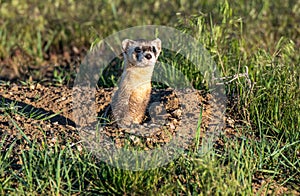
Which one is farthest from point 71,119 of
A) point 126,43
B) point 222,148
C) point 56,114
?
point 222,148

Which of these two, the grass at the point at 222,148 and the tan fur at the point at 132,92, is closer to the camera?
the grass at the point at 222,148

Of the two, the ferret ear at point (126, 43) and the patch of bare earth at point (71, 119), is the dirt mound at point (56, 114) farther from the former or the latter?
the ferret ear at point (126, 43)

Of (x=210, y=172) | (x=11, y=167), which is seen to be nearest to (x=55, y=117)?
(x=11, y=167)

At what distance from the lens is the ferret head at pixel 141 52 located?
12.9 ft

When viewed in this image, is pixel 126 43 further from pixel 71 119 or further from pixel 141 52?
pixel 71 119

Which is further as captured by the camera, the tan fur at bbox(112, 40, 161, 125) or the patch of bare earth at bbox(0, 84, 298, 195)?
the tan fur at bbox(112, 40, 161, 125)

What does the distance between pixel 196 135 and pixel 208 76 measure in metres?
0.93

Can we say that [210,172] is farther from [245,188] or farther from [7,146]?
[7,146]

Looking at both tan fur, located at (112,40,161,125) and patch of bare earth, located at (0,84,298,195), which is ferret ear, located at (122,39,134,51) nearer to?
tan fur, located at (112,40,161,125)

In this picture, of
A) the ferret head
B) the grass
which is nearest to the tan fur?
the ferret head

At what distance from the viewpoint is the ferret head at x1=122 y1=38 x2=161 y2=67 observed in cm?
393

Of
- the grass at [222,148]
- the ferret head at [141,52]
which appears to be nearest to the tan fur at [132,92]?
the ferret head at [141,52]

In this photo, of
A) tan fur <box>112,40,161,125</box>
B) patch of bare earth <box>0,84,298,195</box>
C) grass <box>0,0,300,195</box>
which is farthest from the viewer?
tan fur <box>112,40,161,125</box>

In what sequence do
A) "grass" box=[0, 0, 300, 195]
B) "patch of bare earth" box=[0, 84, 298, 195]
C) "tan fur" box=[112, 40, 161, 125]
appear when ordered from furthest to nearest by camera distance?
"tan fur" box=[112, 40, 161, 125]
"patch of bare earth" box=[0, 84, 298, 195]
"grass" box=[0, 0, 300, 195]
